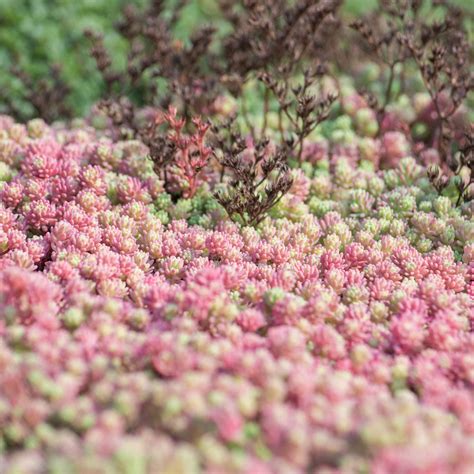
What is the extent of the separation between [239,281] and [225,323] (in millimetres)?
A: 363

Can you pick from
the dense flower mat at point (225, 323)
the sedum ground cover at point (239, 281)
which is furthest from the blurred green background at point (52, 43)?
the dense flower mat at point (225, 323)

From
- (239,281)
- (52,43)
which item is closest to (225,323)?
(239,281)

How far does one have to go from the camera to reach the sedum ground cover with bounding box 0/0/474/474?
2016mm

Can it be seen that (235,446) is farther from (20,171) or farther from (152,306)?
(20,171)

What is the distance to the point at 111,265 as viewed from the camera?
2932 mm

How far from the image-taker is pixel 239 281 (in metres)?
2.89

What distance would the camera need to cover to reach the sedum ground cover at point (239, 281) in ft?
6.61

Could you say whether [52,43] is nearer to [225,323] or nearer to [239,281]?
[239,281]

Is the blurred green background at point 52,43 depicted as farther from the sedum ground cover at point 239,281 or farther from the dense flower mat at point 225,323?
the dense flower mat at point 225,323

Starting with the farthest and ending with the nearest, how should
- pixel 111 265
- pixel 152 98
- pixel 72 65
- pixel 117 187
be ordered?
1. pixel 72 65
2. pixel 152 98
3. pixel 117 187
4. pixel 111 265

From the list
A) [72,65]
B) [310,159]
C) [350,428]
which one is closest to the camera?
[350,428]

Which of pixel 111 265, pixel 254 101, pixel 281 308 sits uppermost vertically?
pixel 254 101

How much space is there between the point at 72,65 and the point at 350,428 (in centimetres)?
496

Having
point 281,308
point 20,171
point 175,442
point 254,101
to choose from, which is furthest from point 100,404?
point 254,101
